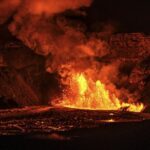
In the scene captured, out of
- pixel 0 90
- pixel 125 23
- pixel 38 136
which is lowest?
pixel 38 136

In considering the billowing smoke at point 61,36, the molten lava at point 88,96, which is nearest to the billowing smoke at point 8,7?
the billowing smoke at point 61,36

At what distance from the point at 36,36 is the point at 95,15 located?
14.6ft

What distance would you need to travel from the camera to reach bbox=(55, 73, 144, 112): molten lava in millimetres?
26594

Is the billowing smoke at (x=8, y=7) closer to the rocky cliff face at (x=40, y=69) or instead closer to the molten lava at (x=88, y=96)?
the rocky cliff face at (x=40, y=69)

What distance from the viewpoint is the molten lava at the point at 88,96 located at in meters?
26.6

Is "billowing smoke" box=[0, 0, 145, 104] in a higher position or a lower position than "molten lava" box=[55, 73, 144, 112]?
higher

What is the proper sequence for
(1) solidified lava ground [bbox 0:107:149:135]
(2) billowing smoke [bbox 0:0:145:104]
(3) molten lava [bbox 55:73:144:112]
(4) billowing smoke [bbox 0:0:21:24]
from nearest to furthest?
(1) solidified lava ground [bbox 0:107:149:135], (3) molten lava [bbox 55:73:144:112], (2) billowing smoke [bbox 0:0:145:104], (4) billowing smoke [bbox 0:0:21:24]

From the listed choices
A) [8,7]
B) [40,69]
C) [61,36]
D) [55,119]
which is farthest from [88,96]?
[8,7]

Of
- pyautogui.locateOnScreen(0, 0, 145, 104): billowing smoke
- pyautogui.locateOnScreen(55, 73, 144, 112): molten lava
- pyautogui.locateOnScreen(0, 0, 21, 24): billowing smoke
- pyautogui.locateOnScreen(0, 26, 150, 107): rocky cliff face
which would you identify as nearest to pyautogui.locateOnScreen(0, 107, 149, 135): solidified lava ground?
pyautogui.locateOnScreen(0, 26, 150, 107): rocky cliff face

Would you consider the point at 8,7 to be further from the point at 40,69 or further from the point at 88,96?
the point at 88,96

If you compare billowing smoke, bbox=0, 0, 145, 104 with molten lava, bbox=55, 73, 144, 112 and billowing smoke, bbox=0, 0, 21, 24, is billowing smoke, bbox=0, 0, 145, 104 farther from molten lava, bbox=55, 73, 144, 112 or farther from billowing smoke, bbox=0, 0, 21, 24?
molten lava, bbox=55, 73, 144, 112

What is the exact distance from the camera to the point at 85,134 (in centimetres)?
1688

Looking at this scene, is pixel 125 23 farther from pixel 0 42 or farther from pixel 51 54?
pixel 0 42

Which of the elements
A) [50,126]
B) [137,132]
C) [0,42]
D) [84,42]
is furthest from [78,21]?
[137,132]
